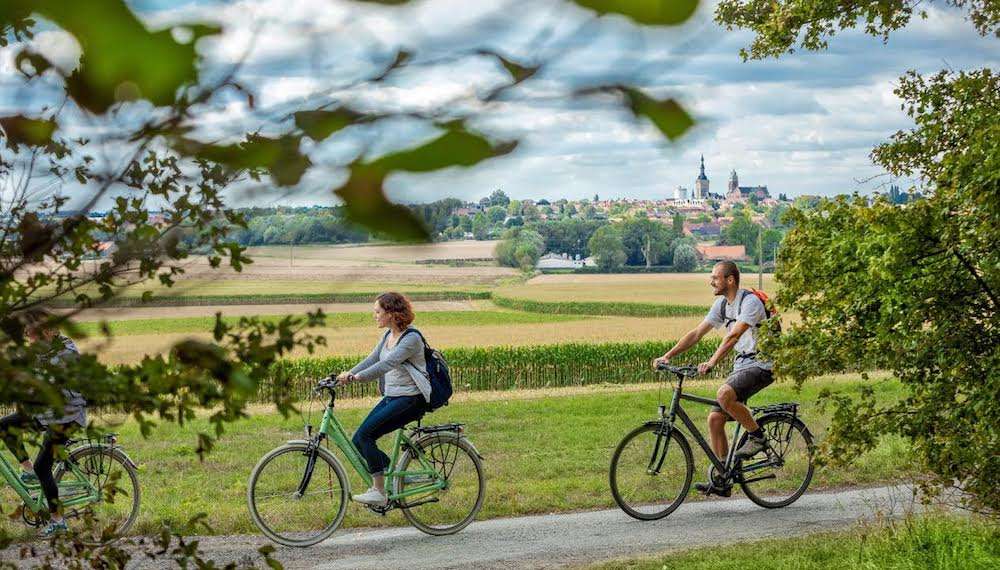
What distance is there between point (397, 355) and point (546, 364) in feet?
93.7

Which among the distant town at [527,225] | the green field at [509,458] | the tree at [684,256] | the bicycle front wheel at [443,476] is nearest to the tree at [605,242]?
the distant town at [527,225]

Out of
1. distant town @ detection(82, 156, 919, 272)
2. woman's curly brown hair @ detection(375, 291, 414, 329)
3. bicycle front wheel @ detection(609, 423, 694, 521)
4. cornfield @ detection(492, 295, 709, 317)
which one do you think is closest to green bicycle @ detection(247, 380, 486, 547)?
woman's curly brown hair @ detection(375, 291, 414, 329)

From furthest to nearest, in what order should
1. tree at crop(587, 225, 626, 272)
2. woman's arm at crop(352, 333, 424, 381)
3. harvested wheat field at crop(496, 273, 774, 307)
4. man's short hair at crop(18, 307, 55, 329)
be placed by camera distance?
harvested wheat field at crop(496, 273, 774, 307)
woman's arm at crop(352, 333, 424, 381)
tree at crop(587, 225, 626, 272)
man's short hair at crop(18, 307, 55, 329)

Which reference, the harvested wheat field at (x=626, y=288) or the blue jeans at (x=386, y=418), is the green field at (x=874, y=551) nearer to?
the blue jeans at (x=386, y=418)

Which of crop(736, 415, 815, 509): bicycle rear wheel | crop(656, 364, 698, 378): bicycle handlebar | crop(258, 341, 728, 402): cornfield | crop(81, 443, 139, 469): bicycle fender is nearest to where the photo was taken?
crop(81, 443, 139, 469): bicycle fender

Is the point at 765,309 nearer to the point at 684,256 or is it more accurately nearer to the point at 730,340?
the point at 730,340

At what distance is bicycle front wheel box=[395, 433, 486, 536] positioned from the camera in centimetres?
780

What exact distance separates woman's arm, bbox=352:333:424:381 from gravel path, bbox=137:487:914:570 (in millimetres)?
1178

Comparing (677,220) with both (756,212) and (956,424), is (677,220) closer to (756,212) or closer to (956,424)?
(756,212)

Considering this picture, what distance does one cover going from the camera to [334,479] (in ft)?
25.5

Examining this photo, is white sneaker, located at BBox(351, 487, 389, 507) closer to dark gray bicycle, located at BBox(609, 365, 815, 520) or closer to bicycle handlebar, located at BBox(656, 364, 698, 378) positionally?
dark gray bicycle, located at BBox(609, 365, 815, 520)

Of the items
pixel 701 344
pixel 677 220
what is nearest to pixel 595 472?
pixel 677 220

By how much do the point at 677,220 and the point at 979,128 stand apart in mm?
4664

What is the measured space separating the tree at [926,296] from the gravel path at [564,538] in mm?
1097
